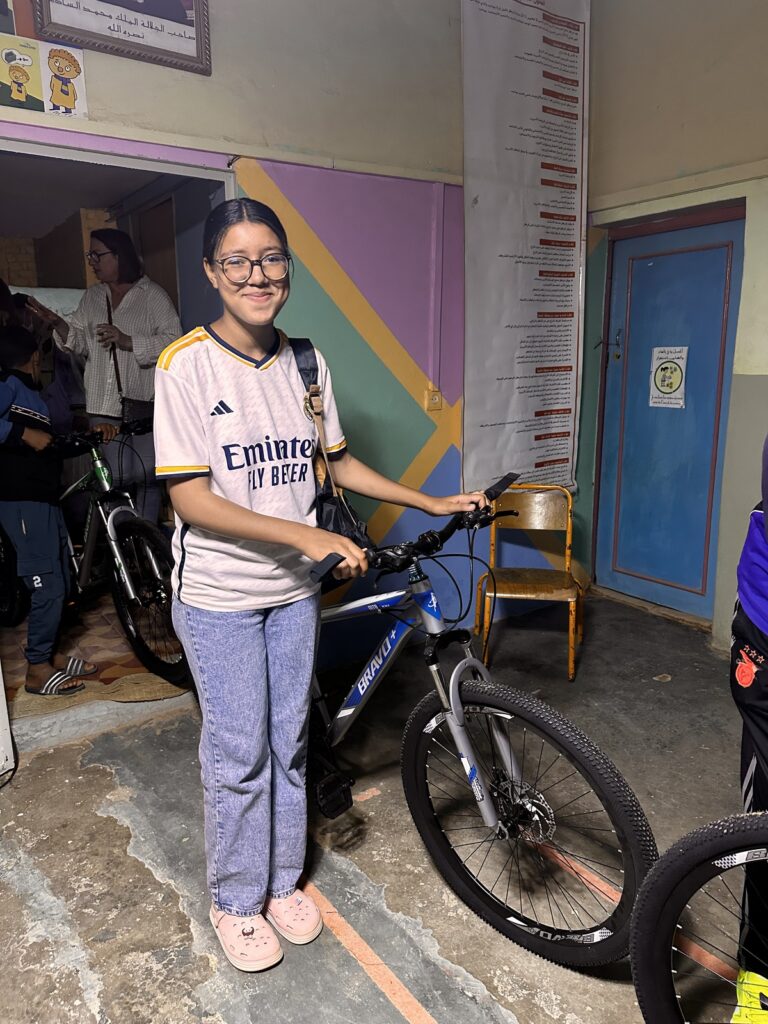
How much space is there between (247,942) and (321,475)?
44.2 inches

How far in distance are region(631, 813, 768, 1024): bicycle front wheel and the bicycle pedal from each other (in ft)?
2.84

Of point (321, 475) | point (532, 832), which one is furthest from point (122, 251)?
point (532, 832)

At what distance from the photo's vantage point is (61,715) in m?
2.73

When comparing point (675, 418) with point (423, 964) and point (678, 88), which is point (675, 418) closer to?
point (678, 88)

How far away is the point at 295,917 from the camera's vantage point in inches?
71.6

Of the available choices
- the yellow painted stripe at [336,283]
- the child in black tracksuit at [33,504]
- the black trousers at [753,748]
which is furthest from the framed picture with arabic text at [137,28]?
the black trousers at [753,748]

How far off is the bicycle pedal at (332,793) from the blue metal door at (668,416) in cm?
251

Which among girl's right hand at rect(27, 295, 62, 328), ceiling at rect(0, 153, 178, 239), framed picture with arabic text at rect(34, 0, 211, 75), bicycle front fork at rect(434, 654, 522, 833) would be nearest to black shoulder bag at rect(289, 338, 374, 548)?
bicycle front fork at rect(434, 654, 522, 833)

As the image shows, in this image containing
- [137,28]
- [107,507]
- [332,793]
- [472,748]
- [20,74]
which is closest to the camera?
[472,748]

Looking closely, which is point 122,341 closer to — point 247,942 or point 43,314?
point 43,314

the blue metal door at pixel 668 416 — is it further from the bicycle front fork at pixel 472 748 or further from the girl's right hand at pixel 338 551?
the girl's right hand at pixel 338 551

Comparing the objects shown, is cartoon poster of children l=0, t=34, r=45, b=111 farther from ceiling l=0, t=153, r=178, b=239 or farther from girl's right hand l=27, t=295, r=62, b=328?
girl's right hand l=27, t=295, r=62, b=328

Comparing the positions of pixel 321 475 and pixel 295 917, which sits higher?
pixel 321 475

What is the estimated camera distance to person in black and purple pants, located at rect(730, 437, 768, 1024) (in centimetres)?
129
